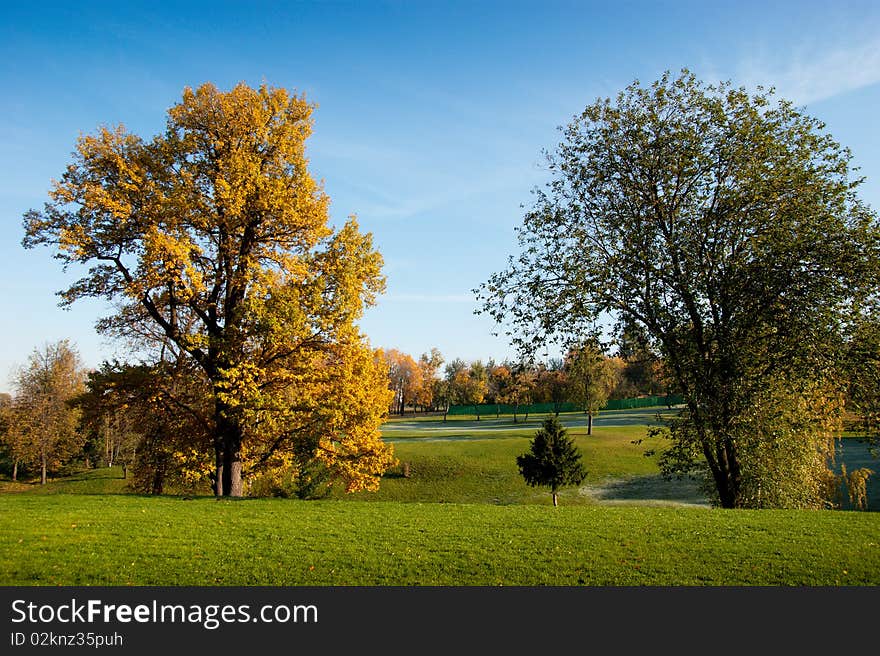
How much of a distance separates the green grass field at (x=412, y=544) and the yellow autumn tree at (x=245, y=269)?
3204 mm

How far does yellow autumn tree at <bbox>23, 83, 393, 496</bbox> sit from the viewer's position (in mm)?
18234

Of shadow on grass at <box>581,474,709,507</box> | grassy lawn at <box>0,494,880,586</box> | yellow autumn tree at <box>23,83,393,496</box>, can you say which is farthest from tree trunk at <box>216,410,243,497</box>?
shadow on grass at <box>581,474,709,507</box>

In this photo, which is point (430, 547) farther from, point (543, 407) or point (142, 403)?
point (543, 407)

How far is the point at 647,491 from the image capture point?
37875 millimetres

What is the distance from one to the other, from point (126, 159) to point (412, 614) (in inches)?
743

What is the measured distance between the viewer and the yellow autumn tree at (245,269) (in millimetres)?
18234

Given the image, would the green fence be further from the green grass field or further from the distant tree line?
the green grass field

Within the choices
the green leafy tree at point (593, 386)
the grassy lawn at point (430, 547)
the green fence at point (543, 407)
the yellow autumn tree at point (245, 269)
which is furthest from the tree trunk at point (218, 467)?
the green fence at point (543, 407)

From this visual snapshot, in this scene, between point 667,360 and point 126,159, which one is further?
point 126,159

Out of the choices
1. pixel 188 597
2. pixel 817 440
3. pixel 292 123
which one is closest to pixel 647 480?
pixel 817 440

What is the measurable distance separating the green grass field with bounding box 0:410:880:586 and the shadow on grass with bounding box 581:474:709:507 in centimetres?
1995

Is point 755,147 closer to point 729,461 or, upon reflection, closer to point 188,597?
point 729,461

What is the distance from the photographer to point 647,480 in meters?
41.4

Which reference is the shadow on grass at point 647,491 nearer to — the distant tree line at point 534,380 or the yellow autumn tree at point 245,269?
the distant tree line at point 534,380
